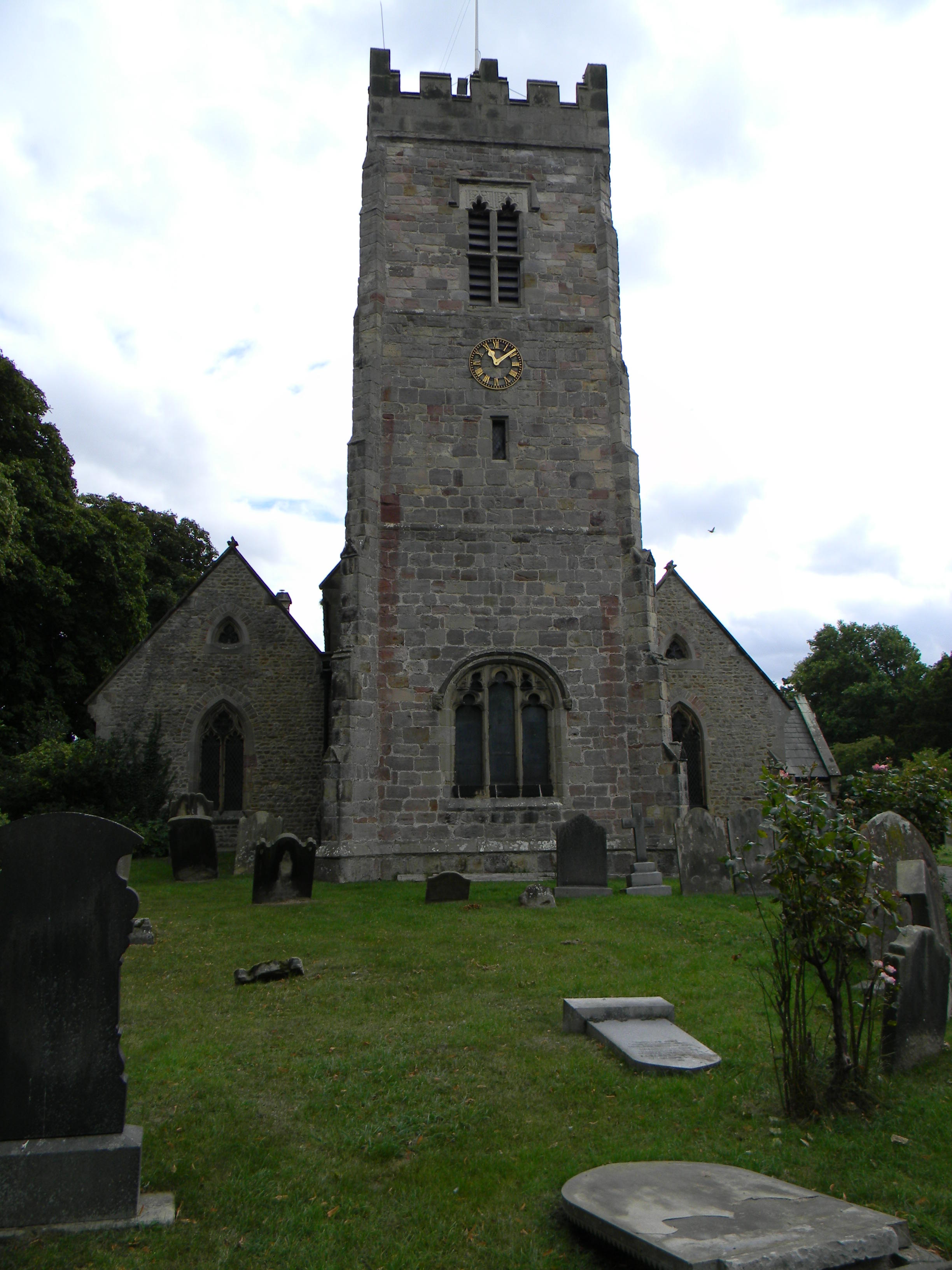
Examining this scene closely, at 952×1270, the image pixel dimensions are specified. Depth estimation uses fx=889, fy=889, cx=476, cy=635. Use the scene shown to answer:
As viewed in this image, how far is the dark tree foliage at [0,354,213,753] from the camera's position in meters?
23.8

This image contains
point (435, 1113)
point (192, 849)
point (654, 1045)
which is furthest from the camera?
point (192, 849)

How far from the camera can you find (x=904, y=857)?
6.83 meters

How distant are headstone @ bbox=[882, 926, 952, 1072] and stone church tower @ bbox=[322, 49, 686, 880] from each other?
10.4 meters

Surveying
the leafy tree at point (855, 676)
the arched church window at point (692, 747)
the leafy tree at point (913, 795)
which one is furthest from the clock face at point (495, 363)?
the leafy tree at point (855, 676)

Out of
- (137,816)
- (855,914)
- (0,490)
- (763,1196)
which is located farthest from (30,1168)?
(0,490)

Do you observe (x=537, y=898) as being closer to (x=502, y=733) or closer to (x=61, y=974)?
(x=502, y=733)

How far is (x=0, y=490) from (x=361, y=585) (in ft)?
31.4

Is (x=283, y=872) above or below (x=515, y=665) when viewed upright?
below

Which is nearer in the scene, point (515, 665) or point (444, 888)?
point (444, 888)

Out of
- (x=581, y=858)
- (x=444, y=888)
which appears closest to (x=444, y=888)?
(x=444, y=888)

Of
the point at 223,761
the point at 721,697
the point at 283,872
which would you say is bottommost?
the point at 283,872

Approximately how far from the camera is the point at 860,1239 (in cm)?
327

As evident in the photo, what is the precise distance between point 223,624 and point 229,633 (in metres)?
0.27

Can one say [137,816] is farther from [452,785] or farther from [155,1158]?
[155,1158]
